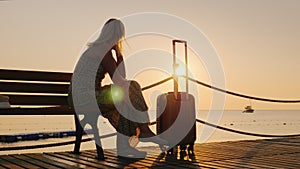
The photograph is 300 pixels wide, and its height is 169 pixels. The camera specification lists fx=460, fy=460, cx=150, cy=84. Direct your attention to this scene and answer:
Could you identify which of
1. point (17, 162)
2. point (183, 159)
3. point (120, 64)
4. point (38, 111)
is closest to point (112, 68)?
point (120, 64)

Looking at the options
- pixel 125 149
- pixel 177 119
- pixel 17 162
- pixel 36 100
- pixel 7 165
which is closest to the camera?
pixel 7 165

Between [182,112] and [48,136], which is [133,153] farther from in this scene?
[48,136]

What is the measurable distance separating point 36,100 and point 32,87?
0.21 metres

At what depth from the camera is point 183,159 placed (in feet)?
17.1

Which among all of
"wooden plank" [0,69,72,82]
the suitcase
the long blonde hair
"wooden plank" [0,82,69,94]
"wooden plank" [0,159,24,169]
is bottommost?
"wooden plank" [0,159,24,169]

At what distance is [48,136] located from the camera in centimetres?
5828

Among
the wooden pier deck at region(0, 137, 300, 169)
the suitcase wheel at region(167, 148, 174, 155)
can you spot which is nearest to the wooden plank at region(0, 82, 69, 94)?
the wooden pier deck at region(0, 137, 300, 169)

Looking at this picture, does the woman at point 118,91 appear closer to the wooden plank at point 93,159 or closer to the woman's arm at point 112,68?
the woman's arm at point 112,68

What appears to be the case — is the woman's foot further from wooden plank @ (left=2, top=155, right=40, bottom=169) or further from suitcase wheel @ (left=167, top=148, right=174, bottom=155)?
wooden plank @ (left=2, top=155, right=40, bottom=169)

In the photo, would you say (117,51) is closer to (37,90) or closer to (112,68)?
(112,68)

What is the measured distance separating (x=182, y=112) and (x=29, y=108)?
7.71ft

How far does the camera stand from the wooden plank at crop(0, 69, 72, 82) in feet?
22.7

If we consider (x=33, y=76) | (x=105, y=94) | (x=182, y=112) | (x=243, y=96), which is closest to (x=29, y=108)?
(x=33, y=76)

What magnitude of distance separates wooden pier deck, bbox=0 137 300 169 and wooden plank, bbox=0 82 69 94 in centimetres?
162
